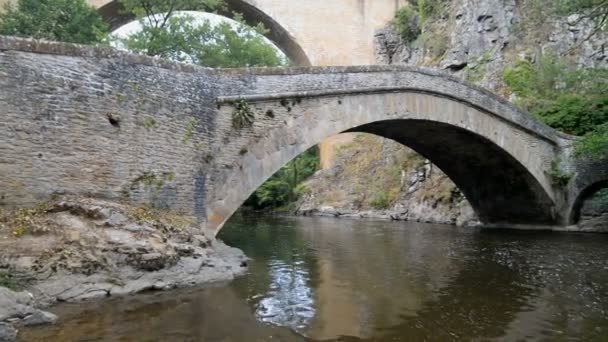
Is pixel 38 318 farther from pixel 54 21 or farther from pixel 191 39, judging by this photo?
pixel 191 39

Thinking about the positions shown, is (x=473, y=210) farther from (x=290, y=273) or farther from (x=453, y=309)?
(x=453, y=309)

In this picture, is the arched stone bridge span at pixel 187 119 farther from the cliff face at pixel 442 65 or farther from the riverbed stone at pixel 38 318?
the cliff face at pixel 442 65

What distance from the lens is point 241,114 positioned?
9945 millimetres

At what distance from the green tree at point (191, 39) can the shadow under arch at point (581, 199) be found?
47.6 feet

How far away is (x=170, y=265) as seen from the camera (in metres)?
7.34

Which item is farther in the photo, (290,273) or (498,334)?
(290,273)

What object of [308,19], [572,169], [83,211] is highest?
[308,19]

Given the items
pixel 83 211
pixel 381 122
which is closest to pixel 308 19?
pixel 381 122

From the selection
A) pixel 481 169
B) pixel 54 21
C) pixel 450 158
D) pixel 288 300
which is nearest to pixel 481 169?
pixel 481 169

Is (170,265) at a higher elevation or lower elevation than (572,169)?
lower

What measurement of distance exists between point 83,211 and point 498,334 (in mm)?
5874

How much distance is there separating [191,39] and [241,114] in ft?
37.5

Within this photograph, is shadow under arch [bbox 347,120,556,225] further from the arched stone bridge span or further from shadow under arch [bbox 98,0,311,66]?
shadow under arch [bbox 98,0,311,66]

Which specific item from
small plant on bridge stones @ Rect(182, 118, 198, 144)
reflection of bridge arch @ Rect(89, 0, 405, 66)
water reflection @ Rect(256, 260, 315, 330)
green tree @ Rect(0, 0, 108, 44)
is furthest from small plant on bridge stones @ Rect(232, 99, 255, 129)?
reflection of bridge arch @ Rect(89, 0, 405, 66)
